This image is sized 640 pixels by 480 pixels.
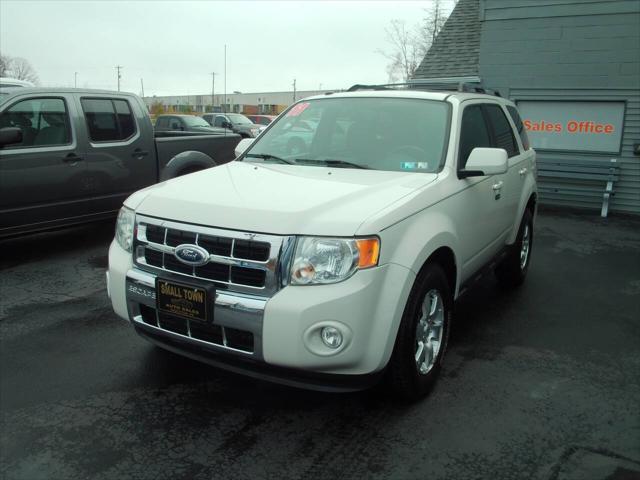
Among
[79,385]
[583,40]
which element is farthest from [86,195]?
[583,40]

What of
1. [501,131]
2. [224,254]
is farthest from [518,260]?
[224,254]

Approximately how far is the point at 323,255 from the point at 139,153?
528 cm

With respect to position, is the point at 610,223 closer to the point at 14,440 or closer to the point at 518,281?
the point at 518,281

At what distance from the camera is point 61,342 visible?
420 centimetres

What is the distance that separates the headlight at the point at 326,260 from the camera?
9.04 feet

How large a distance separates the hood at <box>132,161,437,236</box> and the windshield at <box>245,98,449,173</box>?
0.66 feet

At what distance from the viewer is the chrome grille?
2775 mm

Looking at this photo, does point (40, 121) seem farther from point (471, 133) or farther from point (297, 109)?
point (471, 133)

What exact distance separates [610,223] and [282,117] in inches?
283

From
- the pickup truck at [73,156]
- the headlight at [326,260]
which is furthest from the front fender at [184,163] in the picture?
the headlight at [326,260]

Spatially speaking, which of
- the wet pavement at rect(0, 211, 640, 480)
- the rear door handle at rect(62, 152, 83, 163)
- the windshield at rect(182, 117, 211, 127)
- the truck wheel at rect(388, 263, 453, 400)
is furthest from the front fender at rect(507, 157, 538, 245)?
the windshield at rect(182, 117, 211, 127)

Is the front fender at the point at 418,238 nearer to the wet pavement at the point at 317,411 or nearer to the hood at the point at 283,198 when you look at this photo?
the hood at the point at 283,198

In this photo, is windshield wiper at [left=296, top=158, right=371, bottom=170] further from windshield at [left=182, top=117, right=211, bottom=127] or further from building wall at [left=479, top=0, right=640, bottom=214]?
windshield at [left=182, top=117, right=211, bottom=127]

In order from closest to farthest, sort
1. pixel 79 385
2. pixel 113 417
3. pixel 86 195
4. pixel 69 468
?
pixel 69 468 < pixel 113 417 < pixel 79 385 < pixel 86 195
